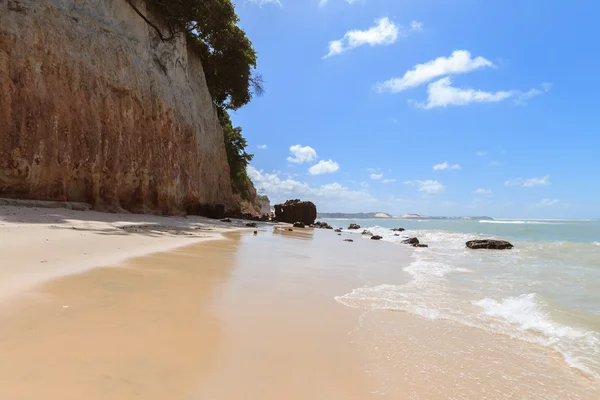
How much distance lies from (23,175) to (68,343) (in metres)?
10.6

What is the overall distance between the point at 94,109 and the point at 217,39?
14.0 m

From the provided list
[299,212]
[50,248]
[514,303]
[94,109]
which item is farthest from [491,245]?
[299,212]

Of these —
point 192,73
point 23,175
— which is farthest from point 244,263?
point 192,73

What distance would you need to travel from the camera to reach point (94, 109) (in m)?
12.7

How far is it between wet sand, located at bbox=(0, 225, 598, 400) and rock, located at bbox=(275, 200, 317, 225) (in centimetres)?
2945

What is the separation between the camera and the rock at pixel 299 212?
33.5 meters

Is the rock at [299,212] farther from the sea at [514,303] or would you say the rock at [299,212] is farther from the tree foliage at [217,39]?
the sea at [514,303]

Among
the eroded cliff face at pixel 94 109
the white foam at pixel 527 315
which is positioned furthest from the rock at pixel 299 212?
the white foam at pixel 527 315

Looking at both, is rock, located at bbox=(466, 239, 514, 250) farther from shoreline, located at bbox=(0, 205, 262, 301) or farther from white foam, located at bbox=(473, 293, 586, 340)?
shoreline, located at bbox=(0, 205, 262, 301)

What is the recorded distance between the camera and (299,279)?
5.14 metres

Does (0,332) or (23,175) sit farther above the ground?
(23,175)

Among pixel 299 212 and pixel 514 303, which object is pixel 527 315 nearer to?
pixel 514 303

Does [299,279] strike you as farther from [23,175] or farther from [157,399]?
[23,175]

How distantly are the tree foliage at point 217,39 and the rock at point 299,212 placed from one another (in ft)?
34.7
